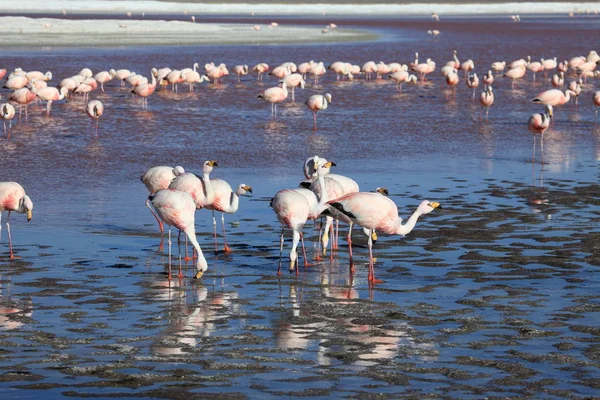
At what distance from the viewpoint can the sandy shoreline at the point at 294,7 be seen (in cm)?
11081

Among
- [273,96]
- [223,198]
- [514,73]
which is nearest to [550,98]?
[273,96]

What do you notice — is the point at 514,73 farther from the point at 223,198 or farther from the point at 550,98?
the point at 223,198

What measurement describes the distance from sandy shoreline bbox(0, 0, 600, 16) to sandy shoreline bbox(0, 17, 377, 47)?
34.7 meters

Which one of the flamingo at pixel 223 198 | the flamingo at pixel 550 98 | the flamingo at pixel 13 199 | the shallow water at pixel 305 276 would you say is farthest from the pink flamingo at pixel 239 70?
the flamingo at pixel 13 199

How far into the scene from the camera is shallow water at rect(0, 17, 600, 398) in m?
9.05

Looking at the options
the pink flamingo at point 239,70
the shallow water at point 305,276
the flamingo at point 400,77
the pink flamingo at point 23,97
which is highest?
the pink flamingo at point 239,70

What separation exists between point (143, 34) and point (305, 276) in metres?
54.8

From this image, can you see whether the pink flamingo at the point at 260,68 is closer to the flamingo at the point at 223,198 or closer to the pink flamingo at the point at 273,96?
the pink flamingo at the point at 273,96

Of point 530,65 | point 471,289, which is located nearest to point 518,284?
point 471,289

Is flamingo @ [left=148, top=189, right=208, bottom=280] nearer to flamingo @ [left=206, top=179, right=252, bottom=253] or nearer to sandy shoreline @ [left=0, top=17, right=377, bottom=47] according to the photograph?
flamingo @ [left=206, top=179, right=252, bottom=253]

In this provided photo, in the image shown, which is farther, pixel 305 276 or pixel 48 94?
pixel 48 94

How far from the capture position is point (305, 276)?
12.9 metres

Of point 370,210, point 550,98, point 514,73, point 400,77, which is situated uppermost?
point 514,73

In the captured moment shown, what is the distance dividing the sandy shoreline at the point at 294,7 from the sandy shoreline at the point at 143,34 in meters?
34.7
